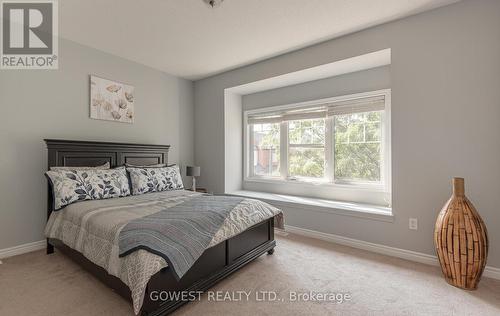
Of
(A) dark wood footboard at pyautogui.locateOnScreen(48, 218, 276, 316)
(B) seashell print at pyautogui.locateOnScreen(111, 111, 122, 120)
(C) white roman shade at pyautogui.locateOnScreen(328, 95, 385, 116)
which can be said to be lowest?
(A) dark wood footboard at pyautogui.locateOnScreen(48, 218, 276, 316)

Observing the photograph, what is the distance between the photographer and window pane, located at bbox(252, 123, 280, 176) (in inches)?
173

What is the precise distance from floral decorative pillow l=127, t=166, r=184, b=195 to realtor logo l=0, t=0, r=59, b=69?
1.65 m

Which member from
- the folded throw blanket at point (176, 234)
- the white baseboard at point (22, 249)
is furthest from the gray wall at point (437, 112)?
the white baseboard at point (22, 249)

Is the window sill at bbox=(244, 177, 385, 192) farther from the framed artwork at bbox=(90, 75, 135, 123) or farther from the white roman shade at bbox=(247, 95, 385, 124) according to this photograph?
the framed artwork at bbox=(90, 75, 135, 123)

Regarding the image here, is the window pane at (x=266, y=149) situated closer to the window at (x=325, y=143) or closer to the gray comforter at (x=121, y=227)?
the window at (x=325, y=143)

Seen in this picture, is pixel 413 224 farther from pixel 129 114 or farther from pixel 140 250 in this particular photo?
pixel 129 114

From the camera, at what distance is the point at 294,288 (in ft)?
6.64

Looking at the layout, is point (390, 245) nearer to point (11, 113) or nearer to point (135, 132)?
point (135, 132)

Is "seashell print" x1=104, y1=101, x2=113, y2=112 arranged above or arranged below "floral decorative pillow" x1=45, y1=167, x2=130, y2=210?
above

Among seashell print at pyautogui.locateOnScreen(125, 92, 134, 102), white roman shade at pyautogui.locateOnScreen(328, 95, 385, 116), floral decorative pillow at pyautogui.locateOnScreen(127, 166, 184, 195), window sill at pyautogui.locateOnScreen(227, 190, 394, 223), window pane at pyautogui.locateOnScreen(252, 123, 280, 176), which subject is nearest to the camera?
window sill at pyautogui.locateOnScreen(227, 190, 394, 223)

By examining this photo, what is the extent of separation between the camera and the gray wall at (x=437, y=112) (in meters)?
2.18

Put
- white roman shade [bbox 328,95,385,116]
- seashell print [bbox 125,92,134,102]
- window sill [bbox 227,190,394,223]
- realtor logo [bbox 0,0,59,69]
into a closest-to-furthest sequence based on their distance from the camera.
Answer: realtor logo [bbox 0,0,59,69] → window sill [bbox 227,190,394,223] → white roman shade [bbox 328,95,385,116] → seashell print [bbox 125,92,134,102]

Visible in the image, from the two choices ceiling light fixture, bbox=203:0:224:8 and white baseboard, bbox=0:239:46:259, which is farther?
white baseboard, bbox=0:239:46:259

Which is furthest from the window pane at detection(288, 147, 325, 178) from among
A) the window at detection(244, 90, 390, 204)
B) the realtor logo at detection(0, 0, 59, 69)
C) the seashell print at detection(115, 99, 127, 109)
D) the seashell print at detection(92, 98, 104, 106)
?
the realtor logo at detection(0, 0, 59, 69)
